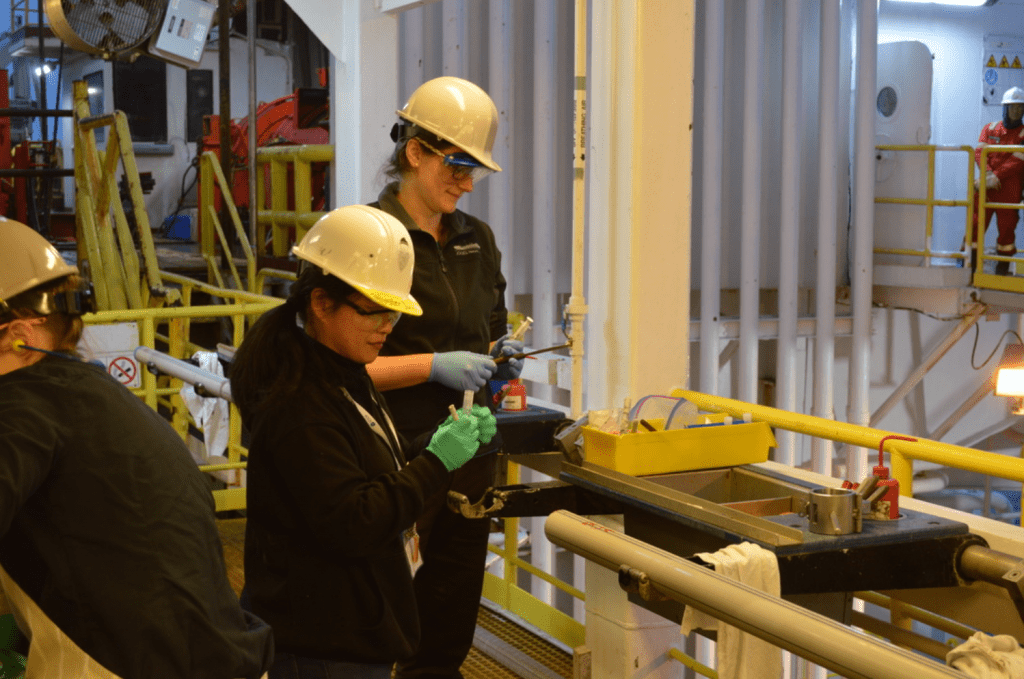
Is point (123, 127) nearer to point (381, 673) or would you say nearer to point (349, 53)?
point (349, 53)

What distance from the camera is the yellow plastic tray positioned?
279 centimetres

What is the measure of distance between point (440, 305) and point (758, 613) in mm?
1373

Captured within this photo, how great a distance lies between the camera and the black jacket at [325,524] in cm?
185

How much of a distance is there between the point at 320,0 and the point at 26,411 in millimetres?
3770

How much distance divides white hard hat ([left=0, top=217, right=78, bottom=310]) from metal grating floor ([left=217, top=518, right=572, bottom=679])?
2.20 m

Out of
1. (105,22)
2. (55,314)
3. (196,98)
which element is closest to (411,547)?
(55,314)

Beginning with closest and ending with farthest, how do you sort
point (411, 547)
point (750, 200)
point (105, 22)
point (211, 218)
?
point (411, 547), point (105, 22), point (750, 200), point (211, 218)

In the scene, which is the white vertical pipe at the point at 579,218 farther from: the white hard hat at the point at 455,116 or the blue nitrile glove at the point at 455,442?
the blue nitrile glove at the point at 455,442

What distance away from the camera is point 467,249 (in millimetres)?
2973

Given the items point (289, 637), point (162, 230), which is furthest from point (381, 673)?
point (162, 230)

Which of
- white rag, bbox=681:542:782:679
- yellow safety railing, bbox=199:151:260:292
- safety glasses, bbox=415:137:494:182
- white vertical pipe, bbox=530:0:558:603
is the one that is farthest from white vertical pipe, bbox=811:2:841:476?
white rag, bbox=681:542:782:679

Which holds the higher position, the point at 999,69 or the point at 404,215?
the point at 999,69

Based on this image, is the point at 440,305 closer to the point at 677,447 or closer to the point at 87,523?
the point at 677,447

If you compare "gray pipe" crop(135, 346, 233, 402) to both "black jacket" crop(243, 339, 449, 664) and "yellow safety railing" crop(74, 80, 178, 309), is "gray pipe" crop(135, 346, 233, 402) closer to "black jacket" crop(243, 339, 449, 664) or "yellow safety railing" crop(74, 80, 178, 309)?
"black jacket" crop(243, 339, 449, 664)
